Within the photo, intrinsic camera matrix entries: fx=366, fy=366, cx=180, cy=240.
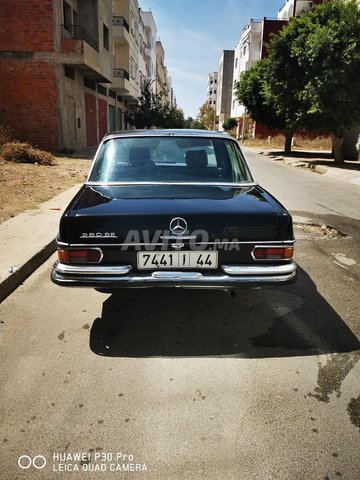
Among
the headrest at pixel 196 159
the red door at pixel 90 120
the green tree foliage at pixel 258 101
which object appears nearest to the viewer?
the headrest at pixel 196 159

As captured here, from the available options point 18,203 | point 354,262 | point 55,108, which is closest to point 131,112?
point 55,108

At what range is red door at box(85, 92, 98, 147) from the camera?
924 inches

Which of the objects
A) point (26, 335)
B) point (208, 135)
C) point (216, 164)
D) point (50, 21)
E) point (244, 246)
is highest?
point (50, 21)

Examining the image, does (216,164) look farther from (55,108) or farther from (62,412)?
(55,108)

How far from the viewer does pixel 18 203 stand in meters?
7.61

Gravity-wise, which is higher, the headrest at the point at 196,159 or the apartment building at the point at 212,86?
the apartment building at the point at 212,86

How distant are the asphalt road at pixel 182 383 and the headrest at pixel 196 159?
1.31 metres

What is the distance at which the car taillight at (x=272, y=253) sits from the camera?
9.06 feet

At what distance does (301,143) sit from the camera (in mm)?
35188

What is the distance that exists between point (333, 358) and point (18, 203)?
22.4 ft

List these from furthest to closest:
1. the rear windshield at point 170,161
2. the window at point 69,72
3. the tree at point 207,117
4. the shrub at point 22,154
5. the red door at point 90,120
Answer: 1. the tree at point 207,117
2. the red door at point 90,120
3. the window at point 69,72
4. the shrub at point 22,154
5. the rear windshield at point 170,161

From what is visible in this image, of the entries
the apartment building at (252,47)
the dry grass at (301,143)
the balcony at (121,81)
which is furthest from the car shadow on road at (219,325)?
the apartment building at (252,47)

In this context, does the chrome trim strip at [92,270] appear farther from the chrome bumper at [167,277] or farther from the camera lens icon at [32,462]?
the camera lens icon at [32,462]

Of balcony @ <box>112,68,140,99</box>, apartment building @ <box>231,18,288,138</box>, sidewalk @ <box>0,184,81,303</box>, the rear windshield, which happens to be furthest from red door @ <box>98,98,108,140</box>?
the rear windshield
